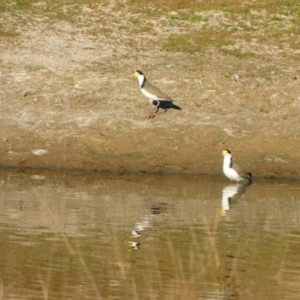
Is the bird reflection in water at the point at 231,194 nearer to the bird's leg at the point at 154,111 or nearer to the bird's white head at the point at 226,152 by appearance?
the bird's white head at the point at 226,152

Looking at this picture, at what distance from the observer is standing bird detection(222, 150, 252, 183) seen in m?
21.6

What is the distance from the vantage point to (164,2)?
1196 inches

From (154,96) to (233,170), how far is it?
357 centimetres

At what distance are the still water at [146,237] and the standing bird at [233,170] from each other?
22 centimetres

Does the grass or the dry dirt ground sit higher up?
the grass

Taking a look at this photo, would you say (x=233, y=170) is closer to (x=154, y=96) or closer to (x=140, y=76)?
(x=154, y=96)

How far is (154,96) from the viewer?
2441 cm

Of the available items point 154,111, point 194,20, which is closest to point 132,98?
point 154,111

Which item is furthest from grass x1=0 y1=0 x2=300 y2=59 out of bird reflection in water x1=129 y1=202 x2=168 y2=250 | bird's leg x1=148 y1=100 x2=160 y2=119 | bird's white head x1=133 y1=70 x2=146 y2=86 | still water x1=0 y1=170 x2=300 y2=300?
bird reflection in water x1=129 y1=202 x2=168 y2=250

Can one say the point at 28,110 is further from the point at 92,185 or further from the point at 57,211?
the point at 57,211

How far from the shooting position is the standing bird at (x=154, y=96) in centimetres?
2442

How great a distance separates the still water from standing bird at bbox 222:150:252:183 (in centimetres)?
22

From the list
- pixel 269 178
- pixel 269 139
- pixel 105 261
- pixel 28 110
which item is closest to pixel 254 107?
pixel 269 139

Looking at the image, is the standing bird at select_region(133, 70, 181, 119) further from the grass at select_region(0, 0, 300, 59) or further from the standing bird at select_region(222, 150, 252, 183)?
the grass at select_region(0, 0, 300, 59)
